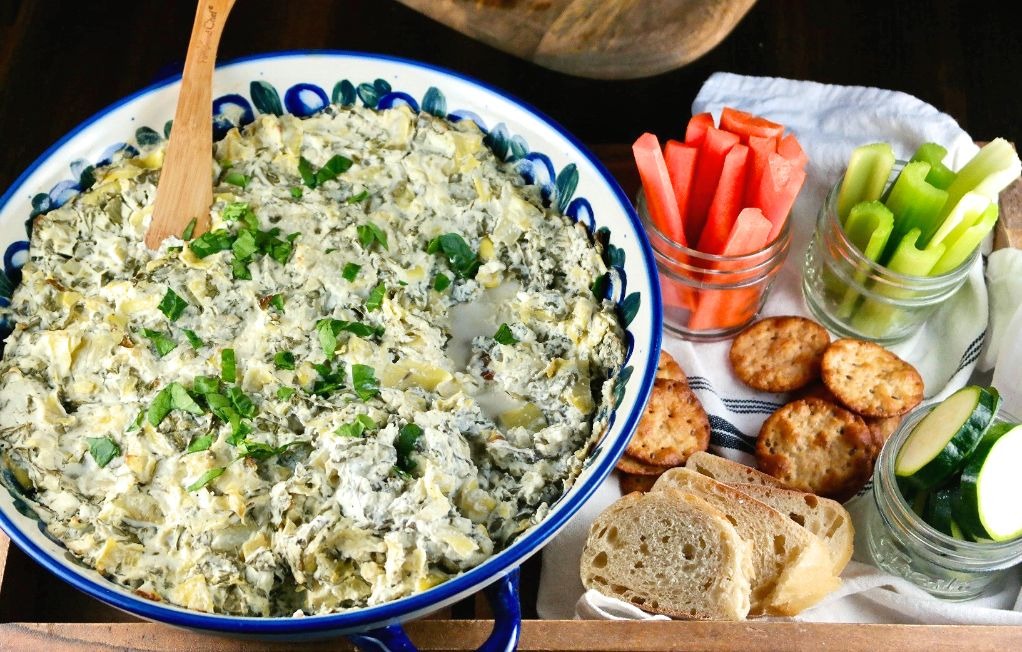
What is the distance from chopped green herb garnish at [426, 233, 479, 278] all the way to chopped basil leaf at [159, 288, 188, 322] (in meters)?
0.49

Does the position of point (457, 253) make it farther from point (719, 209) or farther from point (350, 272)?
point (719, 209)

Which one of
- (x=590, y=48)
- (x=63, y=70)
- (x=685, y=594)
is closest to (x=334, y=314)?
(x=685, y=594)

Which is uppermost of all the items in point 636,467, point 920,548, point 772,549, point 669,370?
point 669,370

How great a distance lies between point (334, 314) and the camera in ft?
6.66

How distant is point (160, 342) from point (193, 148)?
428mm

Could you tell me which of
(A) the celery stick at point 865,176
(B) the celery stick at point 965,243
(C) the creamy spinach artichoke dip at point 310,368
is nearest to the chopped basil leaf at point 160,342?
(C) the creamy spinach artichoke dip at point 310,368

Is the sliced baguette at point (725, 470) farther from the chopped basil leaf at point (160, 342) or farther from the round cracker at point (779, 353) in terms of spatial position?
the chopped basil leaf at point (160, 342)

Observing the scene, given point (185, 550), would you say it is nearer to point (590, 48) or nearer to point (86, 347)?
point (86, 347)

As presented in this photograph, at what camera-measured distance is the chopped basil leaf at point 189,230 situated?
2135 mm

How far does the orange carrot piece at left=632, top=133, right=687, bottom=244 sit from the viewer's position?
7.52ft

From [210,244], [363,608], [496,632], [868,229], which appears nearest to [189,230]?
[210,244]

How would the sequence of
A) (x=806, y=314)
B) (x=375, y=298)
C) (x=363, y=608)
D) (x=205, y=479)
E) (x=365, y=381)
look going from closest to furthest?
1. (x=363, y=608)
2. (x=205, y=479)
3. (x=365, y=381)
4. (x=375, y=298)
5. (x=806, y=314)

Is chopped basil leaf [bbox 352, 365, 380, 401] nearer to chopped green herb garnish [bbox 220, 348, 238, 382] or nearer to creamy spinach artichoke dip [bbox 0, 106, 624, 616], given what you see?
creamy spinach artichoke dip [bbox 0, 106, 624, 616]

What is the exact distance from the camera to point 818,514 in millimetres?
2281
